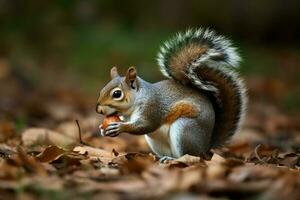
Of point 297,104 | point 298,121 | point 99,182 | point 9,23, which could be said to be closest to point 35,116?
point 298,121

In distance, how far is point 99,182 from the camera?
2.90 meters

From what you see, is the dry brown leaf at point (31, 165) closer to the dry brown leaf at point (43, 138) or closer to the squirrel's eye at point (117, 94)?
the squirrel's eye at point (117, 94)

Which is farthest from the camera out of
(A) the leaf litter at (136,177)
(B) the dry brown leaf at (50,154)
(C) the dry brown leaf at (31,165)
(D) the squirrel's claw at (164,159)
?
(D) the squirrel's claw at (164,159)

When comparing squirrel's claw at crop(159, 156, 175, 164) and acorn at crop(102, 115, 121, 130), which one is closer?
squirrel's claw at crop(159, 156, 175, 164)

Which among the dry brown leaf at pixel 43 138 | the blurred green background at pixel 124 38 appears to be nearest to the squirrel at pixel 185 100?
the dry brown leaf at pixel 43 138

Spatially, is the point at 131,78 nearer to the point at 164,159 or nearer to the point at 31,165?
the point at 164,159

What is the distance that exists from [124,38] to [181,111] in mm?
7509

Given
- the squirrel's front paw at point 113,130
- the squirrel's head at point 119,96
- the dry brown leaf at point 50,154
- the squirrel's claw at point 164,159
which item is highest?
the squirrel's head at point 119,96

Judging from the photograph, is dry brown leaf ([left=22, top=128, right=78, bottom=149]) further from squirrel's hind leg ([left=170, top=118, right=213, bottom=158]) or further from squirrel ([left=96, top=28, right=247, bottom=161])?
squirrel's hind leg ([left=170, top=118, right=213, bottom=158])

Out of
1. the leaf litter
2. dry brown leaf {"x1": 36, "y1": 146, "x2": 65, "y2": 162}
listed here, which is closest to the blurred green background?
the leaf litter

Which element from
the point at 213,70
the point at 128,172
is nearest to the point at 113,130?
the point at 213,70

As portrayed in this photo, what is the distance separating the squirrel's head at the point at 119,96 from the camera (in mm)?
3887

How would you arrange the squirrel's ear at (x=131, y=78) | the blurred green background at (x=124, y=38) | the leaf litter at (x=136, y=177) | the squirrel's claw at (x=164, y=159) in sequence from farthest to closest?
the blurred green background at (x=124, y=38)
the squirrel's ear at (x=131, y=78)
the squirrel's claw at (x=164, y=159)
the leaf litter at (x=136, y=177)

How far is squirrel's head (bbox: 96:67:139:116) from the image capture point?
A: 3.89m
